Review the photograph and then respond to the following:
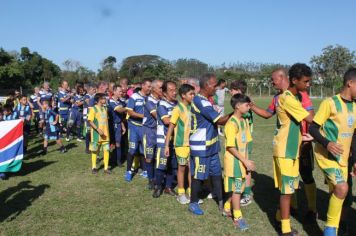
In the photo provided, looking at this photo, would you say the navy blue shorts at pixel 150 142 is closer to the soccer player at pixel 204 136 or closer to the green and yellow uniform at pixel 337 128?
the soccer player at pixel 204 136

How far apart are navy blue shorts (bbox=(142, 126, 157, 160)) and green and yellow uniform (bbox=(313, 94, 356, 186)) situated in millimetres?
3736

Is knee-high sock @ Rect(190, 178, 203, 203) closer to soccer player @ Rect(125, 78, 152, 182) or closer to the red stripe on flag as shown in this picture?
soccer player @ Rect(125, 78, 152, 182)

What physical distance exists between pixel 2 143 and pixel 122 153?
3.29 m

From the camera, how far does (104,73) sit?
76875mm

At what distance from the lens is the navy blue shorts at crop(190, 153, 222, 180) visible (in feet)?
18.7

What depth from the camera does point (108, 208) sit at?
20.5 feet

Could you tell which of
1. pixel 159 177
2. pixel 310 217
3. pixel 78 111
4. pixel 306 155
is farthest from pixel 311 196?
pixel 78 111

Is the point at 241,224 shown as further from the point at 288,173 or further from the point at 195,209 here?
the point at 288,173

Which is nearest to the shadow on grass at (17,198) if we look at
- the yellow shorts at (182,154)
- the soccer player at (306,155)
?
the yellow shorts at (182,154)

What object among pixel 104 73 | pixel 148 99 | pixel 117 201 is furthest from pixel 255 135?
pixel 104 73

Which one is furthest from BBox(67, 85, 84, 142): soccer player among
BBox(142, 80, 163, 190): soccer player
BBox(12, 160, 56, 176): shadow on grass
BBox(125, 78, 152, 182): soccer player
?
BBox(142, 80, 163, 190): soccer player

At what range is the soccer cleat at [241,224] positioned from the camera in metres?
5.25

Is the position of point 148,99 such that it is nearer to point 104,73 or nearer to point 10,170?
point 10,170

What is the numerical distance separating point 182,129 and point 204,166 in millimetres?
930
